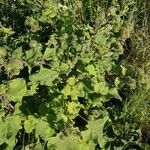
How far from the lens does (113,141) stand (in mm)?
2666

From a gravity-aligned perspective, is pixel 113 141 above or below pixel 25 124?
below

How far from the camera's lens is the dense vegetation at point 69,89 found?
7.72 ft

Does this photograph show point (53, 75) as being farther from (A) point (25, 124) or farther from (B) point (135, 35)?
(B) point (135, 35)

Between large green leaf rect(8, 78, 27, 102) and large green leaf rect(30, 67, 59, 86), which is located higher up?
large green leaf rect(30, 67, 59, 86)

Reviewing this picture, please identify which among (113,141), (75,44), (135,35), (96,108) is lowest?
(113,141)

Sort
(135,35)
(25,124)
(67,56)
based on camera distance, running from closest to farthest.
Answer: (25,124) < (67,56) < (135,35)

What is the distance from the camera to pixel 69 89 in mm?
2402

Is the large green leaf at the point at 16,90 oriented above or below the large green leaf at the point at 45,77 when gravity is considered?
below

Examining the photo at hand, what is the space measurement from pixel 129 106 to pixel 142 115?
4.5 inches

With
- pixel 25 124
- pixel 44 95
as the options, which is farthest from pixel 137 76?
pixel 25 124

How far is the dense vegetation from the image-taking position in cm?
Answer: 235

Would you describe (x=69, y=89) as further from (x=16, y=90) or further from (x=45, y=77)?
(x=16, y=90)

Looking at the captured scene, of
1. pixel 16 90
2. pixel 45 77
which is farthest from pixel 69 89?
pixel 16 90

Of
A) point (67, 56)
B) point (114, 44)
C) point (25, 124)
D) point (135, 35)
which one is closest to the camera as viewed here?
point (25, 124)
